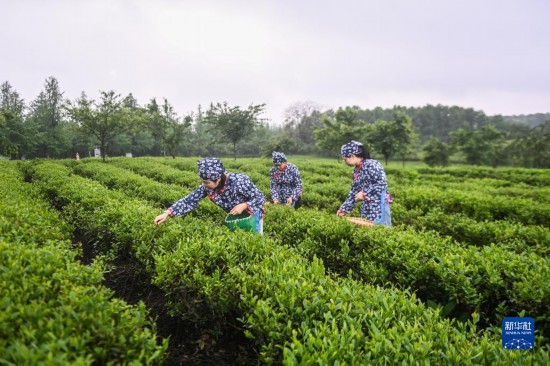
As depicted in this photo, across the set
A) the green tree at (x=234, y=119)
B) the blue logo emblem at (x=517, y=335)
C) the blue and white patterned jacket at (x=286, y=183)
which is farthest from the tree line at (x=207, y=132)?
the blue logo emblem at (x=517, y=335)

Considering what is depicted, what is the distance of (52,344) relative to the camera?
4.70 feet

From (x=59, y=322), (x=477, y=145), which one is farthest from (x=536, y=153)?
(x=59, y=322)

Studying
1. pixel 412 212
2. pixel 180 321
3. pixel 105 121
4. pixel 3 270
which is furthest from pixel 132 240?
pixel 105 121

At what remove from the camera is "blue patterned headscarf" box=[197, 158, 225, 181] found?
12.2 feet

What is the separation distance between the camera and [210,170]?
3.73 m

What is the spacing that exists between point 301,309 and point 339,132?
3276cm

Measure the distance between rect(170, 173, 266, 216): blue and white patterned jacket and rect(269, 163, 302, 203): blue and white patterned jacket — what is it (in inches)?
98.5

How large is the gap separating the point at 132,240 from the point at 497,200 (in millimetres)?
8255

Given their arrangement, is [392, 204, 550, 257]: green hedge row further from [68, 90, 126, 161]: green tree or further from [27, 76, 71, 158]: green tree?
[27, 76, 71, 158]: green tree

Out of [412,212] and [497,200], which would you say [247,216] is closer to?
[412,212]

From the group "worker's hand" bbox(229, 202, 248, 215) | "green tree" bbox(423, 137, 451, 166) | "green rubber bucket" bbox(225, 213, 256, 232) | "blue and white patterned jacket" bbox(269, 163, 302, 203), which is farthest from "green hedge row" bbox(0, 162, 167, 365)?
"green tree" bbox(423, 137, 451, 166)

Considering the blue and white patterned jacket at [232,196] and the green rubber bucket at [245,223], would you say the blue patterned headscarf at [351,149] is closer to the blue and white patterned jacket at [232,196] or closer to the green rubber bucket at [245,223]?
the blue and white patterned jacket at [232,196]

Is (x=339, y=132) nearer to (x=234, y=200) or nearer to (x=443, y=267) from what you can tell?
(x=234, y=200)

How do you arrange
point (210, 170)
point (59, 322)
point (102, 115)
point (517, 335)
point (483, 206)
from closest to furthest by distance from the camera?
point (59, 322)
point (517, 335)
point (210, 170)
point (483, 206)
point (102, 115)
